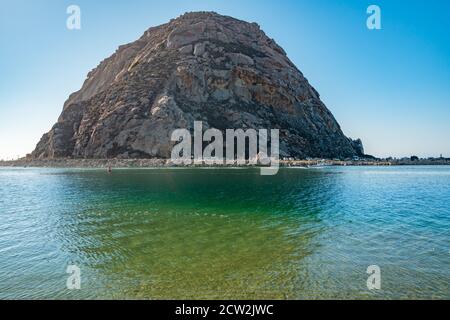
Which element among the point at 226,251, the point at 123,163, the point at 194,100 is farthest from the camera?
the point at 194,100

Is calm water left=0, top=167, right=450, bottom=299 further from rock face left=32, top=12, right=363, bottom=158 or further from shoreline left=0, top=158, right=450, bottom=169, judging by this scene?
rock face left=32, top=12, right=363, bottom=158

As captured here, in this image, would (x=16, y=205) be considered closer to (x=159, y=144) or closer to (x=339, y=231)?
(x=339, y=231)

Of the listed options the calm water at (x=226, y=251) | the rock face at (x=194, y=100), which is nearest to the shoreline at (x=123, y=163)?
the rock face at (x=194, y=100)

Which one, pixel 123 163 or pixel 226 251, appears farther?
pixel 123 163

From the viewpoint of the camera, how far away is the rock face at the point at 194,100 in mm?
115500

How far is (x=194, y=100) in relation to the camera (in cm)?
12769

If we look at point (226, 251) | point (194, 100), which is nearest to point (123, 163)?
point (194, 100)

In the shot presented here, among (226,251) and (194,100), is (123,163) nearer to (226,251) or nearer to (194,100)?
(194,100)

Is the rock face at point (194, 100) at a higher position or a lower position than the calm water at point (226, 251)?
higher

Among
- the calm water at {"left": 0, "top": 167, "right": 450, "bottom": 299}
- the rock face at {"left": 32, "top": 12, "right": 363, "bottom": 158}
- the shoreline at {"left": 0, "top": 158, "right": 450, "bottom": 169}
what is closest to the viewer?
the calm water at {"left": 0, "top": 167, "right": 450, "bottom": 299}

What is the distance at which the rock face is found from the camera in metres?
116

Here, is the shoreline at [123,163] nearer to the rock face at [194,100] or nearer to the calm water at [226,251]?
the rock face at [194,100]

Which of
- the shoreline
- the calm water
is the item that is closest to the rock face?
the shoreline
